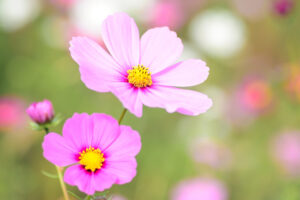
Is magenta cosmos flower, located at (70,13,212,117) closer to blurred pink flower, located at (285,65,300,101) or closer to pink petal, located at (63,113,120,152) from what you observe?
pink petal, located at (63,113,120,152)

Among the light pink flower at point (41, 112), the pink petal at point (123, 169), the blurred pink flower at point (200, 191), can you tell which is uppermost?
the blurred pink flower at point (200, 191)

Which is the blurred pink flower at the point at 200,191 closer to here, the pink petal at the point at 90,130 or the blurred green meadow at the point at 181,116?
the blurred green meadow at the point at 181,116

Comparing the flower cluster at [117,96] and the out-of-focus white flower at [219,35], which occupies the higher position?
the out-of-focus white flower at [219,35]

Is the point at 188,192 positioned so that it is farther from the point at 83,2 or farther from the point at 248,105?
the point at 83,2

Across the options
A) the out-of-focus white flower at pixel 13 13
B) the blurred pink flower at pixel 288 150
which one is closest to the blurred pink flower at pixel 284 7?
the blurred pink flower at pixel 288 150

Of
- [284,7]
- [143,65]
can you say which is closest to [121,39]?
[143,65]

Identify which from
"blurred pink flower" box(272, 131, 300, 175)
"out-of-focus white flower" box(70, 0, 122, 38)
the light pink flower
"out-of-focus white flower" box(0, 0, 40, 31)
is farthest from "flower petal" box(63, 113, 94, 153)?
"out-of-focus white flower" box(0, 0, 40, 31)

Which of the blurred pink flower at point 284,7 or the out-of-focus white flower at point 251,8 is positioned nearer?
the blurred pink flower at point 284,7
